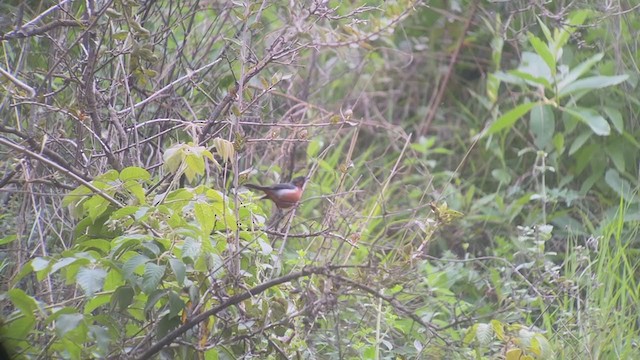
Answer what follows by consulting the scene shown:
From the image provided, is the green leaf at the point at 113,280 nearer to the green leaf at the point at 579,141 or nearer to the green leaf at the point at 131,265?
the green leaf at the point at 131,265

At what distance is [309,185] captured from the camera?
4691mm

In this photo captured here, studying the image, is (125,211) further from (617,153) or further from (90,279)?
(617,153)

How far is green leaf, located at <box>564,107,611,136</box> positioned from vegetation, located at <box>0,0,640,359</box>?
0.01 metres

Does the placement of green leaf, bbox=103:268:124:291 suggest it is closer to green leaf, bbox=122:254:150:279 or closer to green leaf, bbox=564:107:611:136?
green leaf, bbox=122:254:150:279

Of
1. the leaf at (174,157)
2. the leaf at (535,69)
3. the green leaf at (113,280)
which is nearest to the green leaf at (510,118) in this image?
the leaf at (535,69)

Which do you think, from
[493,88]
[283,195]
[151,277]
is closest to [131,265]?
[151,277]

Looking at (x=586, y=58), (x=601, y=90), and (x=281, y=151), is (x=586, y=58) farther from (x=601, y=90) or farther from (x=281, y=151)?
(x=281, y=151)

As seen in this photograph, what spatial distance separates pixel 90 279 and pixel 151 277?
6.2 inches

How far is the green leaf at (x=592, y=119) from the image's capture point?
5043 mm

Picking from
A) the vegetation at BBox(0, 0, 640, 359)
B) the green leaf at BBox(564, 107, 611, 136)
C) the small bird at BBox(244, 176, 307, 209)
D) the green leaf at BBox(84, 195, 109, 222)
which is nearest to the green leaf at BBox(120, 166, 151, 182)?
the vegetation at BBox(0, 0, 640, 359)

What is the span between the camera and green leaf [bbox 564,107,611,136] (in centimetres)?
504

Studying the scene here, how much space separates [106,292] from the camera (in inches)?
107

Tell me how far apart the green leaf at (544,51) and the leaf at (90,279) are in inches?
127

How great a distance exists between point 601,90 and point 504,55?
95 centimetres
